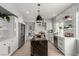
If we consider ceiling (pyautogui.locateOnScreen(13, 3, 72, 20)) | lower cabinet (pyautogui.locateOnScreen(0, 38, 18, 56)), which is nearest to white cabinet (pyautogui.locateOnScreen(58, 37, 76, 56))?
ceiling (pyautogui.locateOnScreen(13, 3, 72, 20))

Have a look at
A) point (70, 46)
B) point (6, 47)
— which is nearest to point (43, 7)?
point (70, 46)

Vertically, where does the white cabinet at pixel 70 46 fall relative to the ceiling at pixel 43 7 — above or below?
below

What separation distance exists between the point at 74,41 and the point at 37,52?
1635 mm

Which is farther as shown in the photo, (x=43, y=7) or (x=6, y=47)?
(x=43, y=7)

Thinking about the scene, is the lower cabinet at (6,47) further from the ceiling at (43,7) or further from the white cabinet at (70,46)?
the white cabinet at (70,46)

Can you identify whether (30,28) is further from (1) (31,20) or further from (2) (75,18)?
(2) (75,18)

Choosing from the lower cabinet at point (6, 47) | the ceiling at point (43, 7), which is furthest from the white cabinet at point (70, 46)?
the lower cabinet at point (6, 47)

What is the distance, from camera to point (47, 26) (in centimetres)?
1017

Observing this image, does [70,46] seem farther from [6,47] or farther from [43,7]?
[6,47]

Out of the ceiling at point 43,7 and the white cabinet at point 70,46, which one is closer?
the white cabinet at point 70,46

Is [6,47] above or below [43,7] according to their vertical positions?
below

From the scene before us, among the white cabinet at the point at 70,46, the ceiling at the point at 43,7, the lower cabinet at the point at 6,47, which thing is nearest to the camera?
the lower cabinet at the point at 6,47

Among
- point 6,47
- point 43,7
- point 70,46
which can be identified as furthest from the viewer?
point 43,7

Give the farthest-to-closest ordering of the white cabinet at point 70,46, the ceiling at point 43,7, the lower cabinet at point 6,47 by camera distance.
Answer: the ceiling at point 43,7
the white cabinet at point 70,46
the lower cabinet at point 6,47
